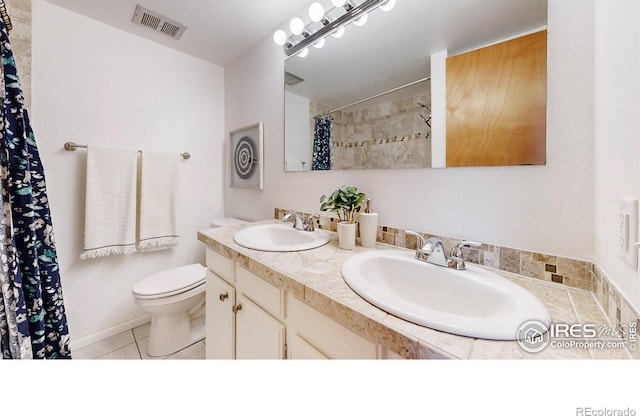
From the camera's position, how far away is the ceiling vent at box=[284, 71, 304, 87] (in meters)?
1.45

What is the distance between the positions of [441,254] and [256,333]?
2.33 feet

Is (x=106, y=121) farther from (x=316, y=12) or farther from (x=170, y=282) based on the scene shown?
(x=316, y=12)

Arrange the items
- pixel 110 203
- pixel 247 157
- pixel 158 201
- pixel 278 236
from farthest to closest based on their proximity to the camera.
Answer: pixel 247 157 < pixel 158 201 < pixel 110 203 < pixel 278 236

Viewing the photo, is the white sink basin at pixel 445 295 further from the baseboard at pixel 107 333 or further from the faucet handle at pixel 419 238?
the baseboard at pixel 107 333

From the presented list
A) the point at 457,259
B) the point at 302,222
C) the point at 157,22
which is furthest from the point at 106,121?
the point at 457,259

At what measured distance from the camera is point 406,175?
3.20 ft

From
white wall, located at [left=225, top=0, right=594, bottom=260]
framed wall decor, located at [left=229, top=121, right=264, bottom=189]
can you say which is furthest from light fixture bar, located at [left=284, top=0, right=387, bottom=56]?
white wall, located at [left=225, top=0, right=594, bottom=260]

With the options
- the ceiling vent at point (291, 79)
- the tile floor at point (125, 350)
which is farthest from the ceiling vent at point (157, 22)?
the tile floor at point (125, 350)

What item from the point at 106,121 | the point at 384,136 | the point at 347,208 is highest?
the point at 106,121

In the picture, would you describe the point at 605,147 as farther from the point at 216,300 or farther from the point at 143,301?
the point at 143,301

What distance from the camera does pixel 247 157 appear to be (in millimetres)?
1846

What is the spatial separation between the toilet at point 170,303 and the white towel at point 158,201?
0.29 metres

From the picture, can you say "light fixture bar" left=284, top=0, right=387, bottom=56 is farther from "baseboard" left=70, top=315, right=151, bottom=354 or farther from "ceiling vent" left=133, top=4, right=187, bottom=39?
"baseboard" left=70, top=315, right=151, bottom=354

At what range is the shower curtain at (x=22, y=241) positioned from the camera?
0.87 metres
